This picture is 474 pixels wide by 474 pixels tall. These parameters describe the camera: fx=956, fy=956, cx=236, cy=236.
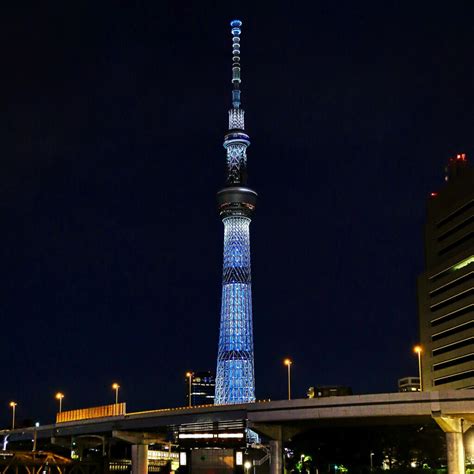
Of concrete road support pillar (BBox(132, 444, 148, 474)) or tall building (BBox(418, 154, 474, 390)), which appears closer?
concrete road support pillar (BBox(132, 444, 148, 474))

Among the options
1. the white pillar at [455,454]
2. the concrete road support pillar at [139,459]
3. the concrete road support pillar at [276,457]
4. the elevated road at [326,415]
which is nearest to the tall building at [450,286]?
the concrete road support pillar at [139,459]

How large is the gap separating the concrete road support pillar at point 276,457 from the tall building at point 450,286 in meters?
71.7

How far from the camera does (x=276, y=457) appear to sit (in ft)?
325

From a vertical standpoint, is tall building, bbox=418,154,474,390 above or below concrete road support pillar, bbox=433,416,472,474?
above

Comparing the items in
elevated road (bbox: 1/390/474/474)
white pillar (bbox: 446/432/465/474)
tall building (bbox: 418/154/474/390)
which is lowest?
white pillar (bbox: 446/432/465/474)

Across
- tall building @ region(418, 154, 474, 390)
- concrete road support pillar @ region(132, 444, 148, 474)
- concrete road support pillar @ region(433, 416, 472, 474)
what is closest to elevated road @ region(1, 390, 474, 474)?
concrete road support pillar @ region(433, 416, 472, 474)

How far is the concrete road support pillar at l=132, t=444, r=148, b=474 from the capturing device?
121750mm

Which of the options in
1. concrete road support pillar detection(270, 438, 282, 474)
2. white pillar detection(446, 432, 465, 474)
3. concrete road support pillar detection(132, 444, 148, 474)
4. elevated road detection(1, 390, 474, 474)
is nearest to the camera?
elevated road detection(1, 390, 474, 474)

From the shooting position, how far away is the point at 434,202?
19038 cm

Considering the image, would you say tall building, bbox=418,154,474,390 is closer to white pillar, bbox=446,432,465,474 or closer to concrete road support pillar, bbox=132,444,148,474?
concrete road support pillar, bbox=132,444,148,474

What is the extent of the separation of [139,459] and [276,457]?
102 ft

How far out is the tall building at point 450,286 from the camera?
169 meters

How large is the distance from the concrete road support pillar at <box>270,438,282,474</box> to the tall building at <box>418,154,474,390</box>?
235 feet

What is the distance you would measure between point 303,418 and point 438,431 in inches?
2125
